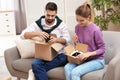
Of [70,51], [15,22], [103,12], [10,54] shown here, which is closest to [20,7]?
[15,22]

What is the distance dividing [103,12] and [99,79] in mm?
1932

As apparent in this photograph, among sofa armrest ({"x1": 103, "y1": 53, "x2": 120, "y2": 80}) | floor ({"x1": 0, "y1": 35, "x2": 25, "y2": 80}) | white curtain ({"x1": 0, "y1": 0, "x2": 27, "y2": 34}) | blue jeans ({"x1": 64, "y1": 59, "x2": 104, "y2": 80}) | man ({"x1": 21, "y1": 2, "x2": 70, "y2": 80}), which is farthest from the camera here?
white curtain ({"x1": 0, "y1": 0, "x2": 27, "y2": 34})

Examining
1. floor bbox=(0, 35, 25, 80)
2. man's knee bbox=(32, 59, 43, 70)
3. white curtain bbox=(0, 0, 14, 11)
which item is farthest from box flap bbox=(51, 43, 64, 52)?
white curtain bbox=(0, 0, 14, 11)

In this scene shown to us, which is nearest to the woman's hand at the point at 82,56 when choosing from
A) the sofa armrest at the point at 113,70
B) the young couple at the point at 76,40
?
the young couple at the point at 76,40

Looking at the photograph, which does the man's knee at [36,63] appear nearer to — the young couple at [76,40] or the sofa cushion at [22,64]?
the young couple at [76,40]

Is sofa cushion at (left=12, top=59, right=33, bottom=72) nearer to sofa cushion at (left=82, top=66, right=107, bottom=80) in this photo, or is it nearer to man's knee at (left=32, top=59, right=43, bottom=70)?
man's knee at (left=32, top=59, right=43, bottom=70)

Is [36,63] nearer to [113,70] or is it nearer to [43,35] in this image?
[43,35]

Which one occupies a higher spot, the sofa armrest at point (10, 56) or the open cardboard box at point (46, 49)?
the open cardboard box at point (46, 49)

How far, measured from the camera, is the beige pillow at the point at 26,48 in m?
2.64

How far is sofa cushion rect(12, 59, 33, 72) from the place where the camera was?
2553mm

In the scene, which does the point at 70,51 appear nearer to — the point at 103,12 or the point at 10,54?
the point at 10,54

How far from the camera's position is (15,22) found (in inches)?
248

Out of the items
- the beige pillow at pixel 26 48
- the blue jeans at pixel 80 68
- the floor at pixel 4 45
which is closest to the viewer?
the blue jeans at pixel 80 68

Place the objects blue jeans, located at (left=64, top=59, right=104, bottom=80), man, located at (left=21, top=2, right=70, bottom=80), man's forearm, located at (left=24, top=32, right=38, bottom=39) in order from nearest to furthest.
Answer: blue jeans, located at (left=64, top=59, right=104, bottom=80) → man, located at (left=21, top=2, right=70, bottom=80) → man's forearm, located at (left=24, top=32, right=38, bottom=39)
